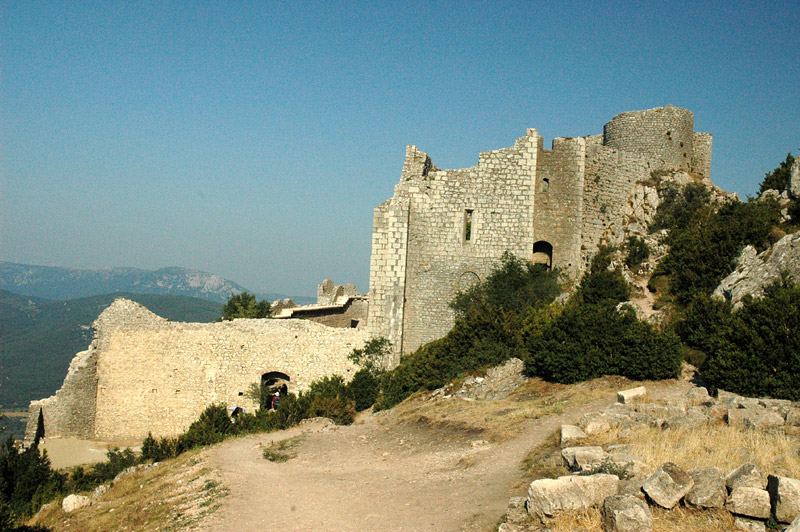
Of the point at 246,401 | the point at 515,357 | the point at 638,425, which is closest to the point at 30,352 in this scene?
the point at 246,401

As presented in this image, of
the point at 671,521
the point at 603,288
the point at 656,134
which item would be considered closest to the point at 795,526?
the point at 671,521

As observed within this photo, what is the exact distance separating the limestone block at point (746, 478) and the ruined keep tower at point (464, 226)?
13.4 meters

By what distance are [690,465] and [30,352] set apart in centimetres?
10273

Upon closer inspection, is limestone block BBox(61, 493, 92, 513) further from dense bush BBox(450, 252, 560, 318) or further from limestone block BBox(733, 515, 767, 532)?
limestone block BBox(733, 515, 767, 532)

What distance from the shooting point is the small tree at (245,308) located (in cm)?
2728

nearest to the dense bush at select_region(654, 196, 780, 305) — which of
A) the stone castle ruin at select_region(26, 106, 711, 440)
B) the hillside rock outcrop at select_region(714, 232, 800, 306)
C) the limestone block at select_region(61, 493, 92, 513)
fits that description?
the hillside rock outcrop at select_region(714, 232, 800, 306)

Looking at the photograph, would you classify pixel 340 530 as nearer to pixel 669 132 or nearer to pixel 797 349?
pixel 797 349

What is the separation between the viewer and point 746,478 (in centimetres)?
580

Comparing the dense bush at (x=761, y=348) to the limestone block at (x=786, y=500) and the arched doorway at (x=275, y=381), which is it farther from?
the arched doorway at (x=275, y=381)

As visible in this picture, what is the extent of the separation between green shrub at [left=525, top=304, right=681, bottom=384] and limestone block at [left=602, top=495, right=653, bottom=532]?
736cm

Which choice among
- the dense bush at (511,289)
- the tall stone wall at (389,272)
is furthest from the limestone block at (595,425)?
the tall stone wall at (389,272)

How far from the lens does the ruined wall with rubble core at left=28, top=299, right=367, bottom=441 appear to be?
18.8 m

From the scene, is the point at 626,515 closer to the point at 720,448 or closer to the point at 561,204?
the point at 720,448

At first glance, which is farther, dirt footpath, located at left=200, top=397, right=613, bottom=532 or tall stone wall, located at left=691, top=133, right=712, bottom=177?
tall stone wall, located at left=691, top=133, right=712, bottom=177
